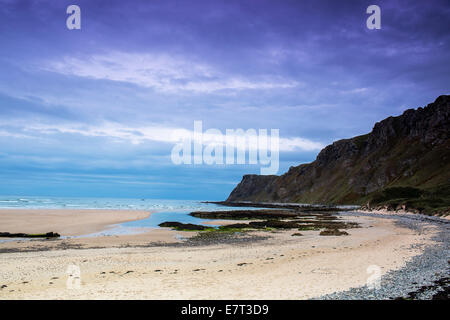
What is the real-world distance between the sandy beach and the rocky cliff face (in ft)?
341

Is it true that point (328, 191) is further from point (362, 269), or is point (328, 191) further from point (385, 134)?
point (362, 269)

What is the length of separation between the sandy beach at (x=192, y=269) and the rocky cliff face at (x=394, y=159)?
341ft

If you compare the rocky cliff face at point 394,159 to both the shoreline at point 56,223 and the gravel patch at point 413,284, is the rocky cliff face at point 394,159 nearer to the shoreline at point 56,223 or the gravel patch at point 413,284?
the shoreline at point 56,223

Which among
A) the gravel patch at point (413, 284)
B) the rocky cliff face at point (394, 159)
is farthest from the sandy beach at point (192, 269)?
the rocky cliff face at point (394, 159)

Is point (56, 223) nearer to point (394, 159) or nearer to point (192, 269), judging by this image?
point (192, 269)

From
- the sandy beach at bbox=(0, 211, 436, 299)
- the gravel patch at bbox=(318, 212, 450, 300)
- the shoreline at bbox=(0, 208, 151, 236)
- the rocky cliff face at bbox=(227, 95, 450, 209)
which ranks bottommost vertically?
the shoreline at bbox=(0, 208, 151, 236)

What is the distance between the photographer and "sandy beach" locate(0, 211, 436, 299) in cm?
1363

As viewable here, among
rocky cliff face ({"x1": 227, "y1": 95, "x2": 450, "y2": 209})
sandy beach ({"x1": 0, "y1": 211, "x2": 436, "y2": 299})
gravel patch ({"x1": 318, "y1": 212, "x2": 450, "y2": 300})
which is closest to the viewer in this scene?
gravel patch ({"x1": 318, "y1": 212, "x2": 450, "y2": 300})

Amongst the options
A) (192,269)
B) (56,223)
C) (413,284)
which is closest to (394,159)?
(56,223)

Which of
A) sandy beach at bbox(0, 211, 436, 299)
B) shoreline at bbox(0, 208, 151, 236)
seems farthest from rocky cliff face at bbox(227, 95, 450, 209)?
shoreline at bbox(0, 208, 151, 236)

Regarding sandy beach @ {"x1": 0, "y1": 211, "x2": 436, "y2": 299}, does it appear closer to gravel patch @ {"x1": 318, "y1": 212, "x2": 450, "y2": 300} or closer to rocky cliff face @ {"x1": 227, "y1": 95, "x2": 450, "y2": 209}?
gravel patch @ {"x1": 318, "y1": 212, "x2": 450, "y2": 300}

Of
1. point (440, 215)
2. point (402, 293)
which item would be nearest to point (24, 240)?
point (402, 293)
